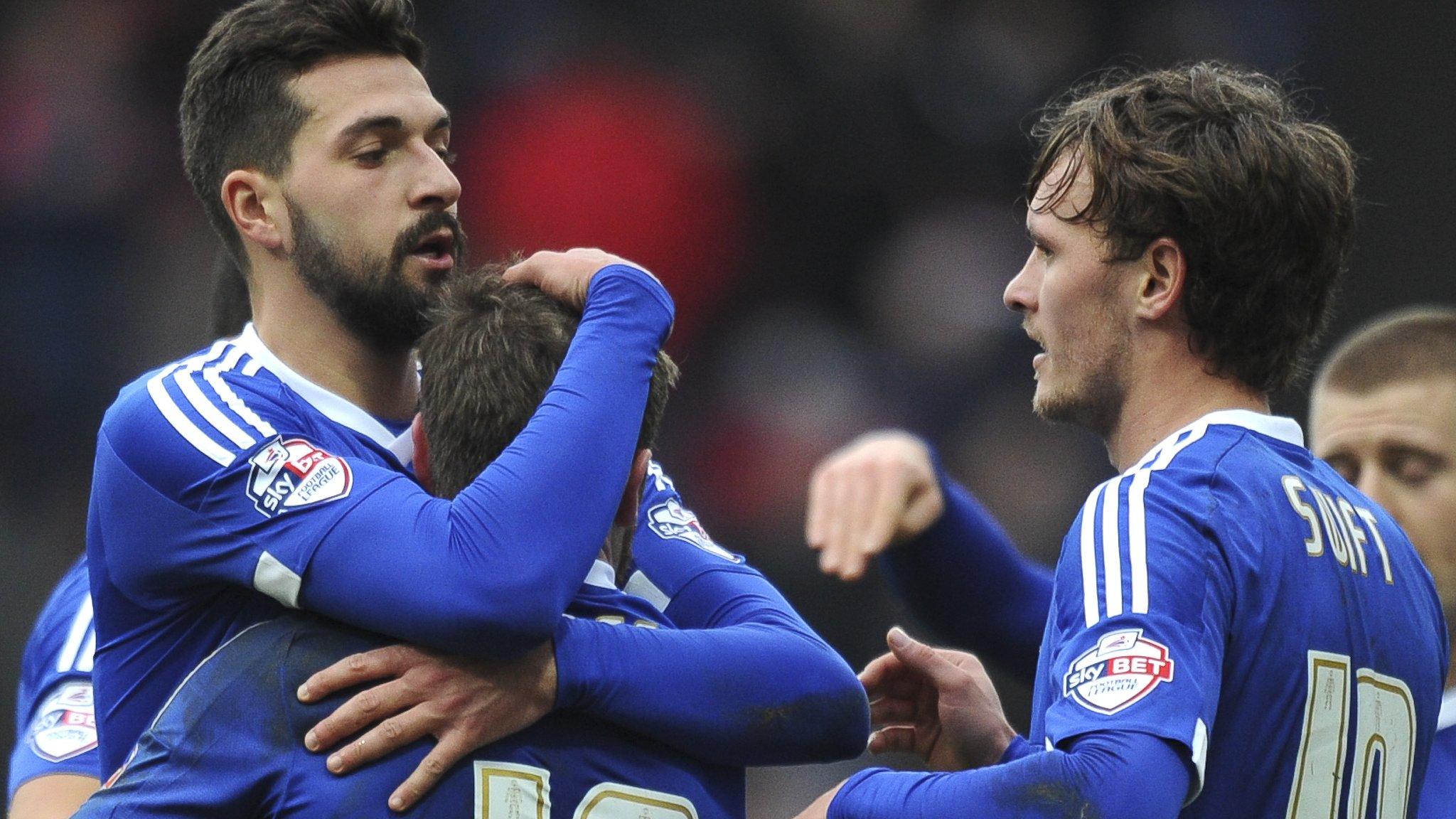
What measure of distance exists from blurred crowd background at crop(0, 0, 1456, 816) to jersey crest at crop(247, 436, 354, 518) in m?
5.51

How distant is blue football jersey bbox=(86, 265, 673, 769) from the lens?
2271 mm

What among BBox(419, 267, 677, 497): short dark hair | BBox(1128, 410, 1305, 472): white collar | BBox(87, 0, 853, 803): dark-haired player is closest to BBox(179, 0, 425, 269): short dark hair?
BBox(87, 0, 853, 803): dark-haired player

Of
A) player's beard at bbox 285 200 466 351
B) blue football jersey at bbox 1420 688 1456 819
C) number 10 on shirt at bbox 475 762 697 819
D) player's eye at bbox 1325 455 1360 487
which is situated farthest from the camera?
player's eye at bbox 1325 455 1360 487

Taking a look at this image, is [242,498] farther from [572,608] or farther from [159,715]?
[572,608]

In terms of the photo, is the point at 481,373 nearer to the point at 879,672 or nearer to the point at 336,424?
the point at 336,424

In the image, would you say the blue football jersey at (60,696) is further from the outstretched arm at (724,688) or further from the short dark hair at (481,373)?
the outstretched arm at (724,688)

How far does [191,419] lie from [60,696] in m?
1.25

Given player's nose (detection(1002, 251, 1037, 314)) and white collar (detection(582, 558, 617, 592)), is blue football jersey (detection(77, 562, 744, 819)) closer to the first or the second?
white collar (detection(582, 558, 617, 592))

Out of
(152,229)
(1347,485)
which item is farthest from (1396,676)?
(152,229)

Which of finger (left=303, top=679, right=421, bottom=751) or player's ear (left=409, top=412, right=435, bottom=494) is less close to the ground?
player's ear (left=409, top=412, right=435, bottom=494)

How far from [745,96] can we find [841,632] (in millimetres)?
3333

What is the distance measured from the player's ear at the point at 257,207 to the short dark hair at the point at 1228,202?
1.38 meters

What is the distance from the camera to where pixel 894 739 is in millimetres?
3016

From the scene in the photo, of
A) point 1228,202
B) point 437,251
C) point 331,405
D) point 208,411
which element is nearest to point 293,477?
point 208,411
